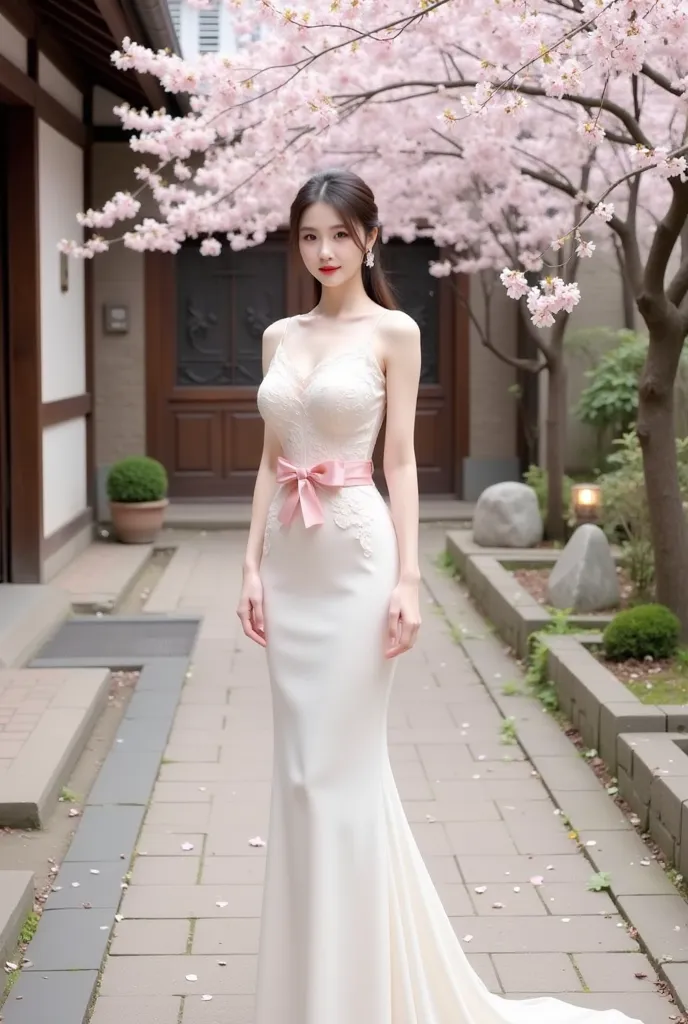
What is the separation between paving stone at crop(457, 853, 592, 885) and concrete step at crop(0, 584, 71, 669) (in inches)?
115

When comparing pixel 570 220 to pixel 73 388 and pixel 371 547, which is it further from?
pixel 371 547

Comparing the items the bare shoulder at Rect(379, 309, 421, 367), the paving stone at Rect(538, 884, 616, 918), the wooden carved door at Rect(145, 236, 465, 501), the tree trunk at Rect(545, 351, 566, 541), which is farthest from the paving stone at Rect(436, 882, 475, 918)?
the wooden carved door at Rect(145, 236, 465, 501)

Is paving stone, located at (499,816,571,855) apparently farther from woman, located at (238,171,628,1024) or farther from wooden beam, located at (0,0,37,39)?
wooden beam, located at (0,0,37,39)

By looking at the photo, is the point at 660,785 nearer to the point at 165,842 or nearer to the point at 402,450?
the point at 165,842

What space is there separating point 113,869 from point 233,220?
5.69 m

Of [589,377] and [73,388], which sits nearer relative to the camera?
[73,388]

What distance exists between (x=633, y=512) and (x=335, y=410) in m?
5.35

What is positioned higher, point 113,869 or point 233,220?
point 233,220

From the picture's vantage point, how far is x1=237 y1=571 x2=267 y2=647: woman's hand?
296 cm

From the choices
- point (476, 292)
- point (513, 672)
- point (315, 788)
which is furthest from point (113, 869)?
point (476, 292)

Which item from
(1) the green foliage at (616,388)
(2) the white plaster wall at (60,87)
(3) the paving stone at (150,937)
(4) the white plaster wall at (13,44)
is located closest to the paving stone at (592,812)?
(3) the paving stone at (150,937)

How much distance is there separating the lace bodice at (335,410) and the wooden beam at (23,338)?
5770mm

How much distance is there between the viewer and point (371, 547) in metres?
2.88

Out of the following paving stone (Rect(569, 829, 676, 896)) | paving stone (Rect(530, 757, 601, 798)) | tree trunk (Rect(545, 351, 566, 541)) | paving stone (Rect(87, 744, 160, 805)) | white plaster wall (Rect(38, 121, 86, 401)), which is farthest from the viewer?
tree trunk (Rect(545, 351, 566, 541))
